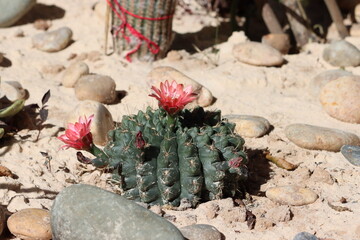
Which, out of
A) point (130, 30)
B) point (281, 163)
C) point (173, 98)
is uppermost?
point (173, 98)

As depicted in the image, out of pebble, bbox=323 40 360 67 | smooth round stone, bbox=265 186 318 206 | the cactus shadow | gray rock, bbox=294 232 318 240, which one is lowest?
the cactus shadow

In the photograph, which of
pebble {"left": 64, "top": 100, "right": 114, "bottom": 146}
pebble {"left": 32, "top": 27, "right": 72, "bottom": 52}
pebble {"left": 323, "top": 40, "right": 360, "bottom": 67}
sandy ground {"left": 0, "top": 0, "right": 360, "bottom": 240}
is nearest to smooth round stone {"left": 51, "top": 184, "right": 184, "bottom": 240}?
sandy ground {"left": 0, "top": 0, "right": 360, "bottom": 240}

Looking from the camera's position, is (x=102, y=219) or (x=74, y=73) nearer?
(x=102, y=219)

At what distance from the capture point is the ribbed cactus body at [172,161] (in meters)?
3.56

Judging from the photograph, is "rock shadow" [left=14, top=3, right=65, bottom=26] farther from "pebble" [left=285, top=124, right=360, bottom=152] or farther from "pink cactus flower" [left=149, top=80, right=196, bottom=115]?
"pink cactus flower" [left=149, top=80, right=196, bottom=115]

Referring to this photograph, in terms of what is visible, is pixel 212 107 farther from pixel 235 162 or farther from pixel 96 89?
pixel 235 162

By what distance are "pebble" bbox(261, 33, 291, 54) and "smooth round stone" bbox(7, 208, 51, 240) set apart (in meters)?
3.32

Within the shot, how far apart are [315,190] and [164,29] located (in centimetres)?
248

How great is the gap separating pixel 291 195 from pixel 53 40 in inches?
125

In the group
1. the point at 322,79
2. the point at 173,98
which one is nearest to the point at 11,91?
the point at 173,98

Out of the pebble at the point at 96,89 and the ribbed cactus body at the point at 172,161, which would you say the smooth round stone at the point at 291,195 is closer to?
the ribbed cactus body at the point at 172,161

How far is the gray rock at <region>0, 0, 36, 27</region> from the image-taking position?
20.7 ft

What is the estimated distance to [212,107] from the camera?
5.15m

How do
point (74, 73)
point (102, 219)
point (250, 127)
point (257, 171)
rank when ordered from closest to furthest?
1. point (102, 219)
2. point (257, 171)
3. point (250, 127)
4. point (74, 73)
